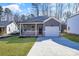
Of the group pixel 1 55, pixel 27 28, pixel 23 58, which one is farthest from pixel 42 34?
→ pixel 1 55

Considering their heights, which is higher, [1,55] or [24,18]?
[24,18]

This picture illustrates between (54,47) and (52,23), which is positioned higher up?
(52,23)

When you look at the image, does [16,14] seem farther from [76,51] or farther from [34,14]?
[76,51]

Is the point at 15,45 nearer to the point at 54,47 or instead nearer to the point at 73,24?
the point at 54,47

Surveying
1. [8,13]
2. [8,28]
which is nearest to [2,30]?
[8,28]

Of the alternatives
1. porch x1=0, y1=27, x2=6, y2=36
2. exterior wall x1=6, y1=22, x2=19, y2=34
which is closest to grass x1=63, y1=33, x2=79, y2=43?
exterior wall x1=6, y1=22, x2=19, y2=34

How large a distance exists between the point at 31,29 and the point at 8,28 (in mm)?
703

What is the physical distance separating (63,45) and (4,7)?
6.80 ft

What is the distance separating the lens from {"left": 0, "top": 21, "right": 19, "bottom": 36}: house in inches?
274

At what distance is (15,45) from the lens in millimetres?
6871

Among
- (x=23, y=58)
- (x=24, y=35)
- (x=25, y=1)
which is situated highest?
(x=25, y=1)

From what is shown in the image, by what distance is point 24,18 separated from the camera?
6.90m

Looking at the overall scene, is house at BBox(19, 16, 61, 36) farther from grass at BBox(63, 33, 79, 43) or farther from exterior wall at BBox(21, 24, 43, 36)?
grass at BBox(63, 33, 79, 43)

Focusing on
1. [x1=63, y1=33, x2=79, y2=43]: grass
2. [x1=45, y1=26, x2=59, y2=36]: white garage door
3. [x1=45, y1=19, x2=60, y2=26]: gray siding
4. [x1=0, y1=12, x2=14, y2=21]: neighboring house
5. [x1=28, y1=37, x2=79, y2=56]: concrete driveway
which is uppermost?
[x1=0, y1=12, x2=14, y2=21]: neighboring house
